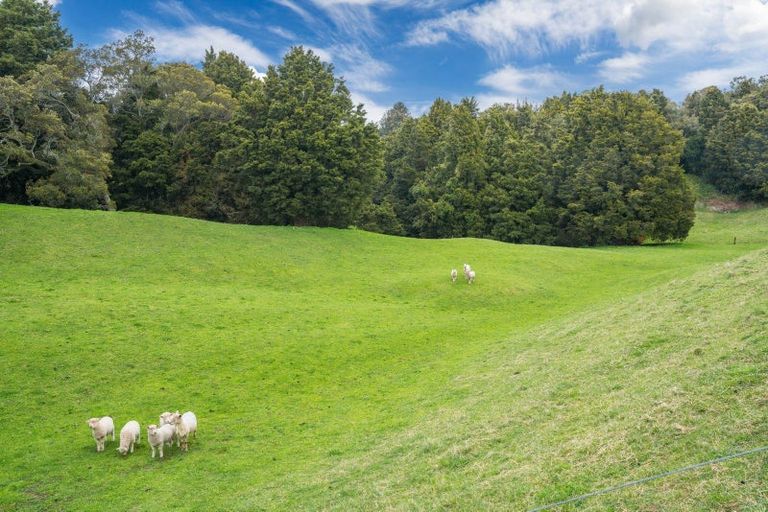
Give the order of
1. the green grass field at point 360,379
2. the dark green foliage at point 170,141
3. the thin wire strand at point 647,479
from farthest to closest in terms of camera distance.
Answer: the dark green foliage at point 170,141 < the green grass field at point 360,379 < the thin wire strand at point 647,479

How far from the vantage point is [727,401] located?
9133mm

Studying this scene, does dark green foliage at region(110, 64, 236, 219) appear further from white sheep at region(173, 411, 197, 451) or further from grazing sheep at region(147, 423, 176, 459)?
grazing sheep at region(147, 423, 176, 459)

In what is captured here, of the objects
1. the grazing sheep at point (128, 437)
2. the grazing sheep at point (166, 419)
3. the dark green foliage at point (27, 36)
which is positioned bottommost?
the grazing sheep at point (128, 437)

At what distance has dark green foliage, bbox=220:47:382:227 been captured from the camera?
5400 centimetres

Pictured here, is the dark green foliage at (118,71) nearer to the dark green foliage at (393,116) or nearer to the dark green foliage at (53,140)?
the dark green foliage at (53,140)

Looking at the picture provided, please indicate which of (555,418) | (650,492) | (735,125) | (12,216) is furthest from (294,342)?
(735,125)

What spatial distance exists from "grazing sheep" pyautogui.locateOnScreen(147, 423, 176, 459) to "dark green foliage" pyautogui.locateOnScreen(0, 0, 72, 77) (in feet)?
164

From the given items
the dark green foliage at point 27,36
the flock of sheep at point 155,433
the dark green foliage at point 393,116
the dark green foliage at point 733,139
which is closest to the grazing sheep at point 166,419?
the flock of sheep at point 155,433

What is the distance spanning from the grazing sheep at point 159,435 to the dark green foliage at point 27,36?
50.0 meters

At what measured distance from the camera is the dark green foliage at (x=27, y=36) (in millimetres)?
50969

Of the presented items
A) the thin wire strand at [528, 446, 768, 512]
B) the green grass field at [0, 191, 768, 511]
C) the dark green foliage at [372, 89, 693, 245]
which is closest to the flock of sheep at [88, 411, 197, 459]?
the green grass field at [0, 191, 768, 511]

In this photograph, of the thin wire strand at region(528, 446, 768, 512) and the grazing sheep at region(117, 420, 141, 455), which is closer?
the thin wire strand at region(528, 446, 768, 512)

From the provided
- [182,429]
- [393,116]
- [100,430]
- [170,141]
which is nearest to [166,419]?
[182,429]

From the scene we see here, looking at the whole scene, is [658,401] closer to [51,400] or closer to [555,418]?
[555,418]
